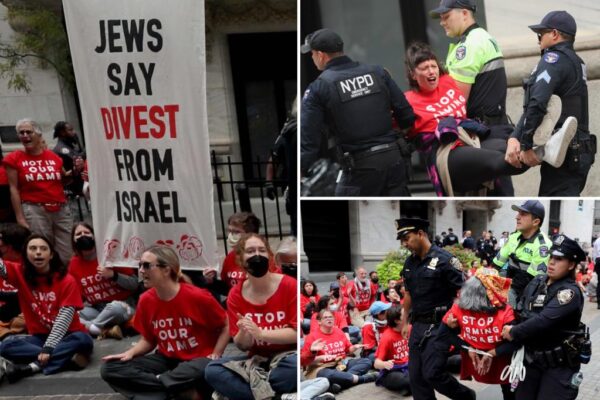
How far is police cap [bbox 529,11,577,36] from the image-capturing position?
3338 mm

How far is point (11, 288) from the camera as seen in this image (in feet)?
18.5

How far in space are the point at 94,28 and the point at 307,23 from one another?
155cm

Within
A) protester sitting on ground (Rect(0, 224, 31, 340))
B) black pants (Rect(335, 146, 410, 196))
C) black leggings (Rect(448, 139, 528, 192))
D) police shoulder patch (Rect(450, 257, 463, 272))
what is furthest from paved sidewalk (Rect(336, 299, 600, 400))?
protester sitting on ground (Rect(0, 224, 31, 340))

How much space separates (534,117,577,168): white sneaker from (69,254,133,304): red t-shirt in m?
3.52

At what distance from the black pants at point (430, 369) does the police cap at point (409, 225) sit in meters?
0.64

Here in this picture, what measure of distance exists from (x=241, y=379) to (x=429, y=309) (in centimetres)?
120

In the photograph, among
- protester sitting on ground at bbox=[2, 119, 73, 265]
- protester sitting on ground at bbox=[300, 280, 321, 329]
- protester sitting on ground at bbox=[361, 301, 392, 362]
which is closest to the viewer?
protester sitting on ground at bbox=[300, 280, 321, 329]

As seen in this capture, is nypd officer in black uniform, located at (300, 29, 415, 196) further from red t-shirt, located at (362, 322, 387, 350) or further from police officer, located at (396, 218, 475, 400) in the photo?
red t-shirt, located at (362, 322, 387, 350)

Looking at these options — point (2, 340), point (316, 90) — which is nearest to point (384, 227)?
point (316, 90)

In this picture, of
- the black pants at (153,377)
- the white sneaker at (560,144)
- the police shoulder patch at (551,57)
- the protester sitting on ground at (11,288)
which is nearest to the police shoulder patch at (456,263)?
the white sneaker at (560,144)

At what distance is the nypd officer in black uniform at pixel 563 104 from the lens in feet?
11.2

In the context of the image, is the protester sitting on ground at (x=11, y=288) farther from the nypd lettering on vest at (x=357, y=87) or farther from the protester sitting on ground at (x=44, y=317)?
the nypd lettering on vest at (x=357, y=87)

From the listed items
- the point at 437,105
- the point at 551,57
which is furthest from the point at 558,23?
the point at 437,105

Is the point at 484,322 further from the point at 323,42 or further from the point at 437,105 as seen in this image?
the point at 323,42
